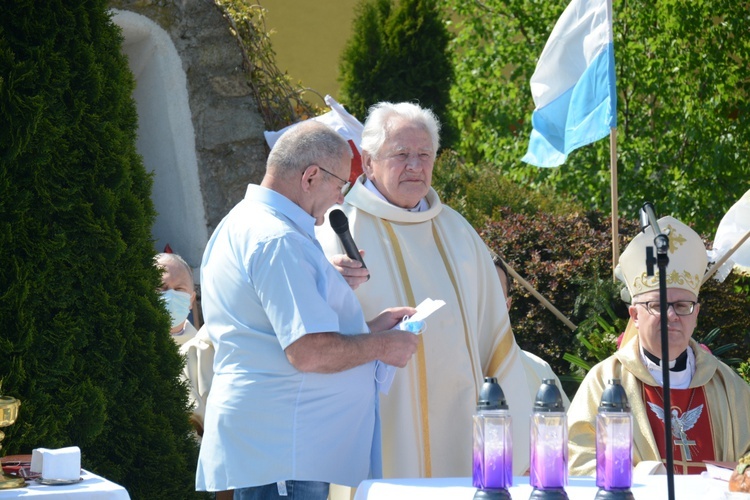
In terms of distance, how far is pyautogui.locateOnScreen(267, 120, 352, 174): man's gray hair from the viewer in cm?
389

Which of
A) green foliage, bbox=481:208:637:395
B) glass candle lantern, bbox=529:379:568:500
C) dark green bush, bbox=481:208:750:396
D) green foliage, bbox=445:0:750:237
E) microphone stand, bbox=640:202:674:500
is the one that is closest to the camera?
microphone stand, bbox=640:202:674:500

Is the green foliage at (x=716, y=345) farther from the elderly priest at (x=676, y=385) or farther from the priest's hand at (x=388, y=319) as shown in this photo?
the priest's hand at (x=388, y=319)

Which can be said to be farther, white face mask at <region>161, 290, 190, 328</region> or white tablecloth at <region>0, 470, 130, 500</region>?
white face mask at <region>161, 290, 190, 328</region>

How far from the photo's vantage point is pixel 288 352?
3.65 metres

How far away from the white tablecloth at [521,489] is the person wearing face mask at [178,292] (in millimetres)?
3342

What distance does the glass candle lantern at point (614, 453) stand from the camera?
2998mm

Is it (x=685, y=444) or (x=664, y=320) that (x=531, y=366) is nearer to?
(x=685, y=444)

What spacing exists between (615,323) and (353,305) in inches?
128

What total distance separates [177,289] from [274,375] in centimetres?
308

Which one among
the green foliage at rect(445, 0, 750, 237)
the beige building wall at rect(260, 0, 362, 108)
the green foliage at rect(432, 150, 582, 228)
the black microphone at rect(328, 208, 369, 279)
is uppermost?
the beige building wall at rect(260, 0, 362, 108)

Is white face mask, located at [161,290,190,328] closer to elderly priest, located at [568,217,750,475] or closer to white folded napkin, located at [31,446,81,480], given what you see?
elderly priest, located at [568,217,750,475]

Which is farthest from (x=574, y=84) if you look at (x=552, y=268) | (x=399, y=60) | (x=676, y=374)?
(x=399, y=60)

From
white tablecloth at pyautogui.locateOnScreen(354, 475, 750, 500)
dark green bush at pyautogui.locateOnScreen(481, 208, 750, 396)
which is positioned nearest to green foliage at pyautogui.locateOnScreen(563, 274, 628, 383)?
dark green bush at pyautogui.locateOnScreen(481, 208, 750, 396)

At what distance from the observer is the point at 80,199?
15.6ft
